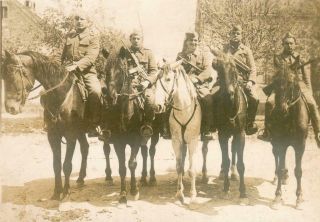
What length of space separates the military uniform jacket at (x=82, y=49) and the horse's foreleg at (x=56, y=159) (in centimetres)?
108

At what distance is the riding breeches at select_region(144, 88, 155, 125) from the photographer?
609 cm

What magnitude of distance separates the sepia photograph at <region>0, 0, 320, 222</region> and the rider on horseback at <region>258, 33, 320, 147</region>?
20 mm

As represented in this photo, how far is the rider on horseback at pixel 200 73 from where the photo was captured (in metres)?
6.56

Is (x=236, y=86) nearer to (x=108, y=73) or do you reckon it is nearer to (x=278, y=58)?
(x=278, y=58)

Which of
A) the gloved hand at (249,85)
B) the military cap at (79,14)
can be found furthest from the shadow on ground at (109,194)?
the military cap at (79,14)

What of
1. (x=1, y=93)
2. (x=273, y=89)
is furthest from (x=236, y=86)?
(x=1, y=93)

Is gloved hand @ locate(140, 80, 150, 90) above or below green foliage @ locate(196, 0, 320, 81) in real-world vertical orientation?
below

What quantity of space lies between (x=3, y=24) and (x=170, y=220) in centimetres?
410

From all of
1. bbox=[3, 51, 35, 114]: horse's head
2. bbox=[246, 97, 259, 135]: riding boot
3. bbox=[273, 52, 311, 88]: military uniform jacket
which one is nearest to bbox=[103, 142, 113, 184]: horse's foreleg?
bbox=[3, 51, 35, 114]: horse's head

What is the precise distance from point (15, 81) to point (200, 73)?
9.03ft

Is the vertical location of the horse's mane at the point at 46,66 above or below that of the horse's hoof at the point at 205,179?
above

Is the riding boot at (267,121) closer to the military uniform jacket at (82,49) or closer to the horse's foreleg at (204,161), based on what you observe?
the horse's foreleg at (204,161)

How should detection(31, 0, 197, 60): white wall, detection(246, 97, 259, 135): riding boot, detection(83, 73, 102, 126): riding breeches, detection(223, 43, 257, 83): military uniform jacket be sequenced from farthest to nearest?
1. detection(31, 0, 197, 60): white wall
2. detection(223, 43, 257, 83): military uniform jacket
3. detection(246, 97, 259, 135): riding boot
4. detection(83, 73, 102, 126): riding breeches

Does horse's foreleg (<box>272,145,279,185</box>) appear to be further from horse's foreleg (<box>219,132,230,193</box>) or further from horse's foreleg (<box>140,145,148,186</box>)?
horse's foreleg (<box>140,145,148,186</box>)
